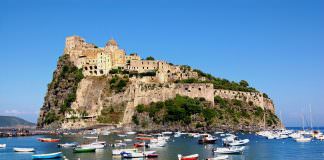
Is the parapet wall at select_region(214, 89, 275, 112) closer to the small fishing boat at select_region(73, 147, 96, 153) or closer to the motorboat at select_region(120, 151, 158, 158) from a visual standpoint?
the small fishing boat at select_region(73, 147, 96, 153)

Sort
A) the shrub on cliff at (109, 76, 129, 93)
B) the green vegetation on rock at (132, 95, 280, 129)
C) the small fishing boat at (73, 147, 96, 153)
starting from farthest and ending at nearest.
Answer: the shrub on cliff at (109, 76, 129, 93) → the green vegetation on rock at (132, 95, 280, 129) → the small fishing boat at (73, 147, 96, 153)

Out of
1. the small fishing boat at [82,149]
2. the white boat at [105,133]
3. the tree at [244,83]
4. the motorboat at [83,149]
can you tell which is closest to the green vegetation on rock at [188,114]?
the white boat at [105,133]

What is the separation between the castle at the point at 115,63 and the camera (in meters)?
75.1

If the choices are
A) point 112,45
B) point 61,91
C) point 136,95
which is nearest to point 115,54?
point 112,45

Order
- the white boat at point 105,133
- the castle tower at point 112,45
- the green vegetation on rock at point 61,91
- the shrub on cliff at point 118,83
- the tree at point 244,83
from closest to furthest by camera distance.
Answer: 1. the white boat at point 105,133
2. the shrub on cliff at point 118,83
3. the green vegetation on rock at point 61,91
4. the castle tower at point 112,45
5. the tree at point 244,83

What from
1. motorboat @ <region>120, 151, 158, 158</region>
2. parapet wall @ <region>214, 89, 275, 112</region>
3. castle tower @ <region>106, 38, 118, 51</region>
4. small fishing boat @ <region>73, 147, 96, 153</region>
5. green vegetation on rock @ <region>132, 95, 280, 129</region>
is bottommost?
motorboat @ <region>120, 151, 158, 158</region>

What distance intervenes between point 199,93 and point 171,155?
32.8 metres

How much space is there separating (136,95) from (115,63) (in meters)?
9.60

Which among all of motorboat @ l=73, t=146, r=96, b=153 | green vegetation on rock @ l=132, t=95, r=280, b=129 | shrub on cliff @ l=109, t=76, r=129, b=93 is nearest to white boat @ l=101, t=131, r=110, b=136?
green vegetation on rock @ l=132, t=95, r=280, b=129

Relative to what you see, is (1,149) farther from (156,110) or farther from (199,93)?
(199,93)

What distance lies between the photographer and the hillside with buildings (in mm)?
67000

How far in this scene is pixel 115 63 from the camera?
76.3 meters

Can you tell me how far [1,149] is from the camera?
1802 inches

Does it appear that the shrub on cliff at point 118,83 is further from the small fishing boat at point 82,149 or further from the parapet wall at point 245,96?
the small fishing boat at point 82,149
